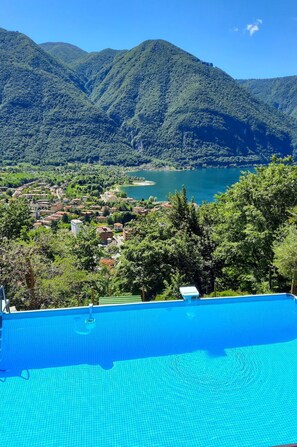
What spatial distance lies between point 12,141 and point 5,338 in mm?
111667

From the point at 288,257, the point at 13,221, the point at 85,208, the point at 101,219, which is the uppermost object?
the point at 288,257

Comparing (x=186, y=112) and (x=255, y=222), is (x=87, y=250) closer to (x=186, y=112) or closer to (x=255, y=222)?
(x=255, y=222)

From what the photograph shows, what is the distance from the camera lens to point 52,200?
55.8 meters

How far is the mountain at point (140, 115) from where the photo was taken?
115500 mm

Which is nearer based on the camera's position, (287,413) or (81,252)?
(287,413)

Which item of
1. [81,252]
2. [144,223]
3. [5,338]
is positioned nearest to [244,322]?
[5,338]

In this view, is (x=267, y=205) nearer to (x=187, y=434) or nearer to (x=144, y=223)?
(x=144, y=223)

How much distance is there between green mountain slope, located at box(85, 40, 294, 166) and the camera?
13050 cm

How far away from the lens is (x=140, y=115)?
144750 mm

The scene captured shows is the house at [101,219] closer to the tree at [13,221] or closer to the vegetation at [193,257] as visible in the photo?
the tree at [13,221]

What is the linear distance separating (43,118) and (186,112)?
5303 cm

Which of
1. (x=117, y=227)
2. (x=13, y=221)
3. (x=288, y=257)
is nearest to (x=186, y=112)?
(x=117, y=227)

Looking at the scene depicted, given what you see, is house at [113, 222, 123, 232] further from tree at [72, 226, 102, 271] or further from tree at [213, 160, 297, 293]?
tree at [213, 160, 297, 293]

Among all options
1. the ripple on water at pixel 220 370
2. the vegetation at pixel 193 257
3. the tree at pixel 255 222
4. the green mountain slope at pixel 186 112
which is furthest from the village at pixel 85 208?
the green mountain slope at pixel 186 112
